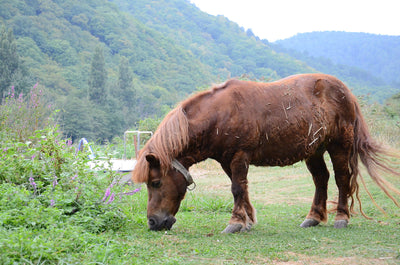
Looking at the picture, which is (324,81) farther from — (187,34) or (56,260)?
(187,34)

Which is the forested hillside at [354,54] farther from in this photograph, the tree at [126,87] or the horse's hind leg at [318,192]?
the horse's hind leg at [318,192]

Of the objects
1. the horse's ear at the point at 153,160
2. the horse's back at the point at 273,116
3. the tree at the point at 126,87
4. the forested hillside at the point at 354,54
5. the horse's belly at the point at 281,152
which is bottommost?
the tree at the point at 126,87

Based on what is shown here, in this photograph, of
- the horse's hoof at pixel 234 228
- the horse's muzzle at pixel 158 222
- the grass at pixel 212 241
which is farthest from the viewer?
the horse's hoof at pixel 234 228

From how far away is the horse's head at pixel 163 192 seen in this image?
14.7 feet

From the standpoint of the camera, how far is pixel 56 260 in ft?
9.75

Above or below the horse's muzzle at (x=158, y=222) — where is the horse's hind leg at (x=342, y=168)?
above

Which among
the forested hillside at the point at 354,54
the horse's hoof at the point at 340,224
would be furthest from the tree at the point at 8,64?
the forested hillside at the point at 354,54

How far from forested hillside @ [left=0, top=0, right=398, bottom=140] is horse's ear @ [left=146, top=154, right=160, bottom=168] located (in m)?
26.2

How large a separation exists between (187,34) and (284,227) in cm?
9470

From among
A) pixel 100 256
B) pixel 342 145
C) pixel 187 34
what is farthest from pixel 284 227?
pixel 187 34

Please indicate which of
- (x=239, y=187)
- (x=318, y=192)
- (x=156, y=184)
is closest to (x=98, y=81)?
(x=318, y=192)

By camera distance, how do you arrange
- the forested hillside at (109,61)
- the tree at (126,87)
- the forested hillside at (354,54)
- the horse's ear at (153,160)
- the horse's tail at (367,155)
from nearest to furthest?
the horse's ear at (153,160)
the horse's tail at (367,155)
the forested hillside at (109,61)
the tree at (126,87)
the forested hillside at (354,54)

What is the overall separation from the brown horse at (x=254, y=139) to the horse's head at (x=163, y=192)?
0.04ft

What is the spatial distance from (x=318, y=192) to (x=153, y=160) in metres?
2.50
